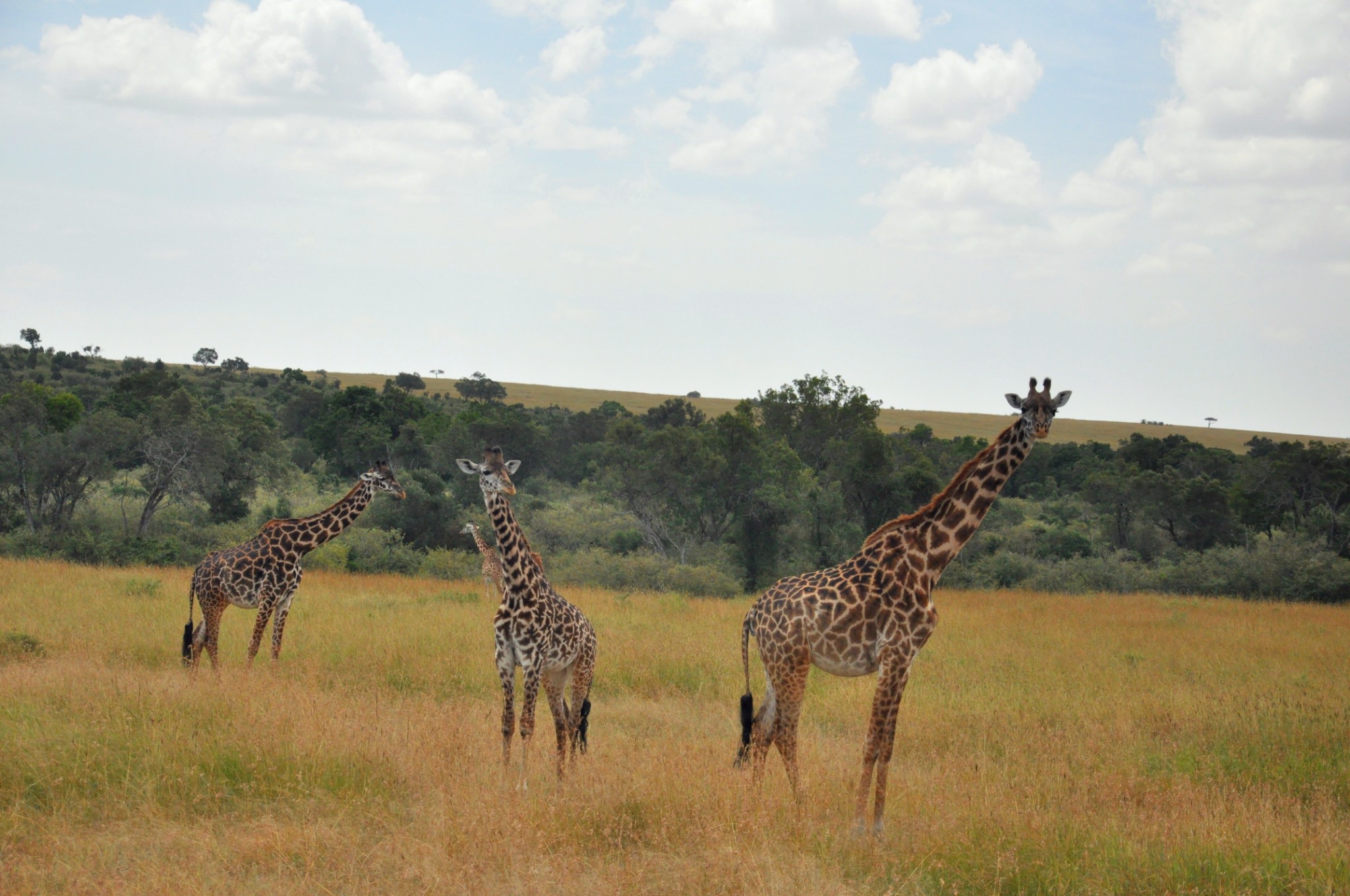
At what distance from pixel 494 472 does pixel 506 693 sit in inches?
67.1

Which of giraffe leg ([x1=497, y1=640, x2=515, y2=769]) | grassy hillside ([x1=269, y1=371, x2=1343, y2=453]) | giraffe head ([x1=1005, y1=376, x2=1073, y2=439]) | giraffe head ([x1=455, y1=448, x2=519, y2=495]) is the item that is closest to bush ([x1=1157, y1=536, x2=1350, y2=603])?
giraffe head ([x1=1005, y1=376, x2=1073, y2=439])

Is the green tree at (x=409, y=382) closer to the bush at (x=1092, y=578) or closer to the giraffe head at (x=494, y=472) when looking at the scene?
the bush at (x=1092, y=578)

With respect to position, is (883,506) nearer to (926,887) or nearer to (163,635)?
(163,635)

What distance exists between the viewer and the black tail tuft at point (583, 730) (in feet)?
27.2

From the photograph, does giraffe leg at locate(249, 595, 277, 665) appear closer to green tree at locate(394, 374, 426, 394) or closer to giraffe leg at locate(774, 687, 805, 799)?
giraffe leg at locate(774, 687, 805, 799)

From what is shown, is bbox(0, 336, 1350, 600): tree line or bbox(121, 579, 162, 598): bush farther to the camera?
bbox(0, 336, 1350, 600): tree line

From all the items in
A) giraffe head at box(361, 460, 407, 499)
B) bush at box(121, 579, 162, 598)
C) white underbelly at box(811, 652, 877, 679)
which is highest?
giraffe head at box(361, 460, 407, 499)

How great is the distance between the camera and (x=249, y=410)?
1264 inches

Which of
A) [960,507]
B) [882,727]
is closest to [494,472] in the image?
[882,727]

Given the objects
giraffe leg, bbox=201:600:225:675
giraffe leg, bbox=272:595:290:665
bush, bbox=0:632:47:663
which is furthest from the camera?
bush, bbox=0:632:47:663

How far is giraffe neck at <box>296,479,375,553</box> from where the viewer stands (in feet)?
37.7

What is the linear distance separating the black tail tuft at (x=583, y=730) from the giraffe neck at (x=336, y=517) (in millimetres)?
4538

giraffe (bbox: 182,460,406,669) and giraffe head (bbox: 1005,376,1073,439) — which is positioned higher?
giraffe head (bbox: 1005,376,1073,439)

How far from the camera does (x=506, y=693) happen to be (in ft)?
25.1
